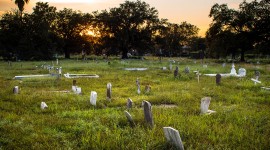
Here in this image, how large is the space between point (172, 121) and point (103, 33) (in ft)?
215

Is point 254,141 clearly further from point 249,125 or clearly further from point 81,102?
point 81,102

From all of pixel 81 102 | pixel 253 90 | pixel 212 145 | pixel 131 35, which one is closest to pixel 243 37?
pixel 131 35

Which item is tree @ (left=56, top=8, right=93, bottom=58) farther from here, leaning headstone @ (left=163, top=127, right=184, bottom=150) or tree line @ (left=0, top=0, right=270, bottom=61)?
leaning headstone @ (left=163, top=127, right=184, bottom=150)

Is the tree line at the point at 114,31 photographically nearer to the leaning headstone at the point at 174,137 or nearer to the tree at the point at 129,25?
the tree at the point at 129,25

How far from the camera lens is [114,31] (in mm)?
70188

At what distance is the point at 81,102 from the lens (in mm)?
12328

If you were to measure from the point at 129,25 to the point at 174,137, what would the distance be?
65038 mm

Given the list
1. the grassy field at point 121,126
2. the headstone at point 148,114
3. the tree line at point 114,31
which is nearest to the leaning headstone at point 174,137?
the grassy field at point 121,126

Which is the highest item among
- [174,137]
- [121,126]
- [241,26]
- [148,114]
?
[241,26]

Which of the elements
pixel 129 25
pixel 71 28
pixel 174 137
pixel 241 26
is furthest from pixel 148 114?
pixel 71 28

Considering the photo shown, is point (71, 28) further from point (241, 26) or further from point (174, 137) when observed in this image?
point (174, 137)

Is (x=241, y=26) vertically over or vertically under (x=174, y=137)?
over

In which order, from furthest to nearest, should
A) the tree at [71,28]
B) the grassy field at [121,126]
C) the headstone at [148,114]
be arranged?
the tree at [71,28]
the headstone at [148,114]
the grassy field at [121,126]

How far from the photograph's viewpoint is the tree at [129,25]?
2687 inches
